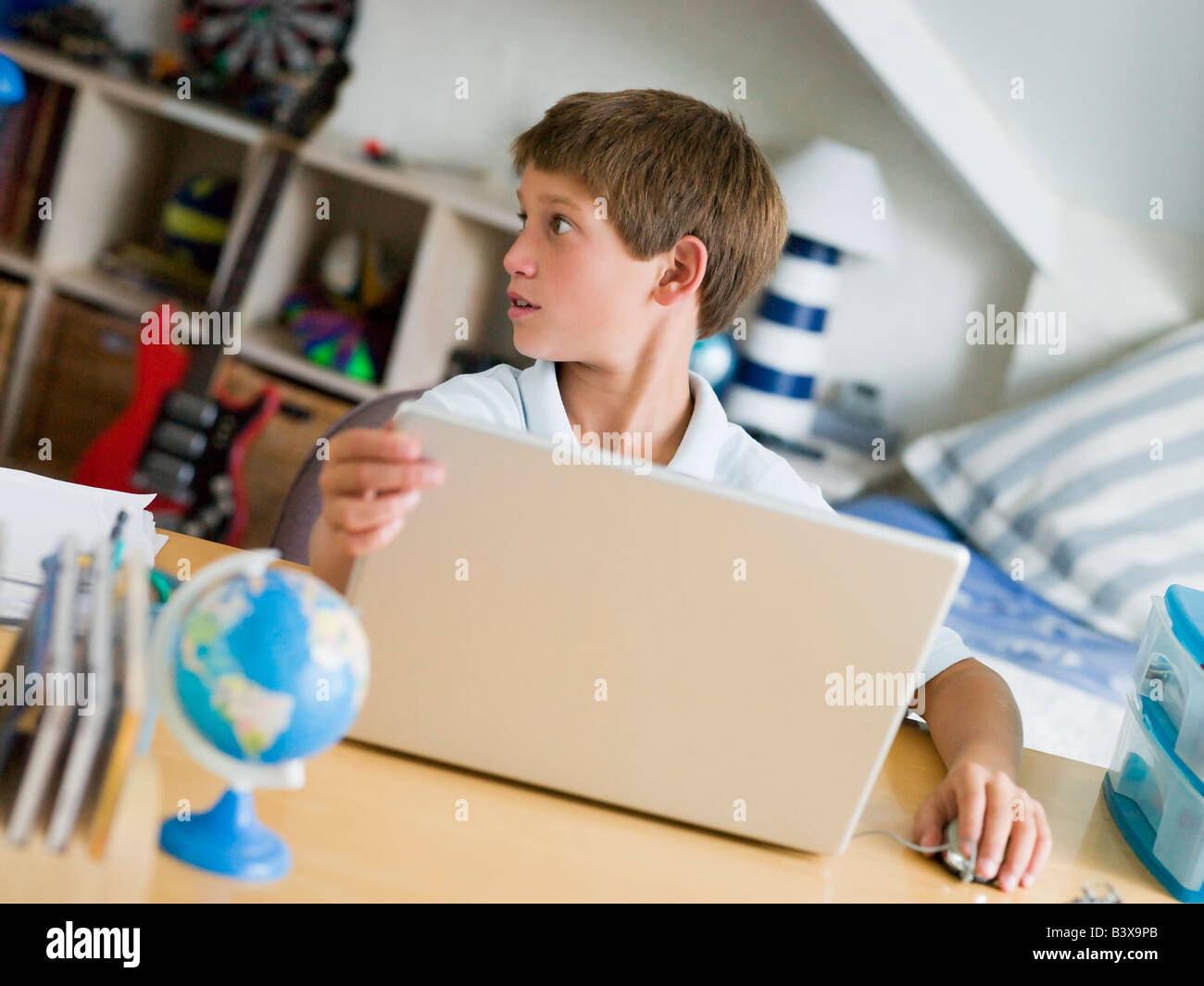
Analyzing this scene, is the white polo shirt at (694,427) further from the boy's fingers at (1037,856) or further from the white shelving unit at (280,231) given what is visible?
the white shelving unit at (280,231)

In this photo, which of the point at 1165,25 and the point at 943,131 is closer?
the point at 1165,25

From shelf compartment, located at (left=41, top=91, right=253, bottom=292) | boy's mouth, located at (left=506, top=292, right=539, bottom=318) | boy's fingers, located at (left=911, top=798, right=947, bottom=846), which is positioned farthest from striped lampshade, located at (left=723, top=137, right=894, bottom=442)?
boy's fingers, located at (left=911, top=798, right=947, bottom=846)

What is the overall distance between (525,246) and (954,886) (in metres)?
0.62

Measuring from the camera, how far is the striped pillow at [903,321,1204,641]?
2088mm

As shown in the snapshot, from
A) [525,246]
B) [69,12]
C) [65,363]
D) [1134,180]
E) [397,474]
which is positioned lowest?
[65,363]

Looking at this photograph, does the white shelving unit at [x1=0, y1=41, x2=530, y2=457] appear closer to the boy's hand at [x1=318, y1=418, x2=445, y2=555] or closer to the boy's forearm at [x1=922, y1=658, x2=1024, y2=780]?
the boy's forearm at [x1=922, y1=658, x2=1024, y2=780]

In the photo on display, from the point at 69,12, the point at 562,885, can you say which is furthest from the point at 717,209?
the point at 69,12

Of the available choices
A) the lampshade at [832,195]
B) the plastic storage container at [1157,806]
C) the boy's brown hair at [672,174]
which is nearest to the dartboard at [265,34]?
the lampshade at [832,195]

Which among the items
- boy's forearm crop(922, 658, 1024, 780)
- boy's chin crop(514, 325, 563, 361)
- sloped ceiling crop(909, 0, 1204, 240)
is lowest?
boy's forearm crop(922, 658, 1024, 780)

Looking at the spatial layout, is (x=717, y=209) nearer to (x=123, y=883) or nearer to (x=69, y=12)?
(x=123, y=883)

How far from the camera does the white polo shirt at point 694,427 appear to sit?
3.55ft

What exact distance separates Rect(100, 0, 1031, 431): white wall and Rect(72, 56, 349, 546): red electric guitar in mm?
402

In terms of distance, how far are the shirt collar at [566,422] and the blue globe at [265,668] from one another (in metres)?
0.52
